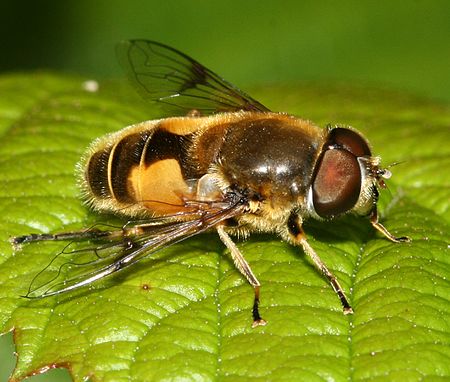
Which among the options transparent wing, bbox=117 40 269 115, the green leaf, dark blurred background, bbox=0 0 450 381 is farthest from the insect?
dark blurred background, bbox=0 0 450 381

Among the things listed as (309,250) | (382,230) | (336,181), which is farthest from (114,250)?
(382,230)

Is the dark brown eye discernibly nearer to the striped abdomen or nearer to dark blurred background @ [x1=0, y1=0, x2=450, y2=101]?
the striped abdomen

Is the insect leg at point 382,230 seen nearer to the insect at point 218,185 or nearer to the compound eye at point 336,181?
the insect at point 218,185

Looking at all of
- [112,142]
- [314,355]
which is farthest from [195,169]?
[314,355]

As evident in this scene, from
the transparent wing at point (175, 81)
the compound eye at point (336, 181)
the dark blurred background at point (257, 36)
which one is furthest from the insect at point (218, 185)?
the dark blurred background at point (257, 36)

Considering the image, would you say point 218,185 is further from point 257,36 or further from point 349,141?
point 257,36
